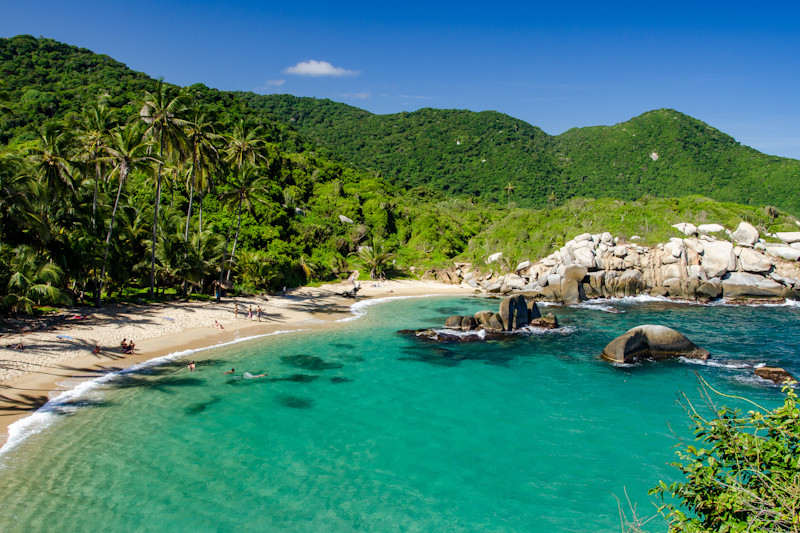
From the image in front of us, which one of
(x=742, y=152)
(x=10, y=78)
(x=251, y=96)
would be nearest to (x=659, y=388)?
(x=10, y=78)

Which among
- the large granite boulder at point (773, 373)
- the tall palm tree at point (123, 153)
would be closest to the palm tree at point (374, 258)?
the tall palm tree at point (123, 153)

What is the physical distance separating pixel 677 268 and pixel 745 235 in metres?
9.16

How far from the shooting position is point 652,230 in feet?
169

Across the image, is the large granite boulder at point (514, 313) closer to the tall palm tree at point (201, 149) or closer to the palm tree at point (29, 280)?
the tall palm tree at point (201, 149)

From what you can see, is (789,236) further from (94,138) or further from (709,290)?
(94,138)

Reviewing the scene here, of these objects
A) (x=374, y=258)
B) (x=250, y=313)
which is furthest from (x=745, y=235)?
(x=250, y=313)

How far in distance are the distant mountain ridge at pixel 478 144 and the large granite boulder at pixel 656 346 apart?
206 feet

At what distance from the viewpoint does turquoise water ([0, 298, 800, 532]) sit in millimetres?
11023

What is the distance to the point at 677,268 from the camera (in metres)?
46.4

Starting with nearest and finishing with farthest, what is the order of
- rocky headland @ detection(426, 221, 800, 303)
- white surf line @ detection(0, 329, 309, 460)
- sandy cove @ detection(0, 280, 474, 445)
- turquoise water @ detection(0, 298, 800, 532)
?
turquoise water @ detection(0, 298, 800, 532)
white surf line @ detection(0, 329, 309, 460)
sandy cove @ detection(0, 280, 474, 445)
rocky headland @ detection(426, 221, 800, 303)

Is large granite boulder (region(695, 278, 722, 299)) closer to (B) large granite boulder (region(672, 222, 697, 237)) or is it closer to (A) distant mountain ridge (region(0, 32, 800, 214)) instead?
(B) large granite boulder (region(672, 222, 697, 237))

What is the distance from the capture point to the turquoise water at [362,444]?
1102 cm

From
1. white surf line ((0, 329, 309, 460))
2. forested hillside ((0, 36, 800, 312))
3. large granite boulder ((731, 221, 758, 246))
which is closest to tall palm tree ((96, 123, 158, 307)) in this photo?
forested hillside ((0, 36, 800, 312))

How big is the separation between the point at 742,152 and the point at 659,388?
11984cm
